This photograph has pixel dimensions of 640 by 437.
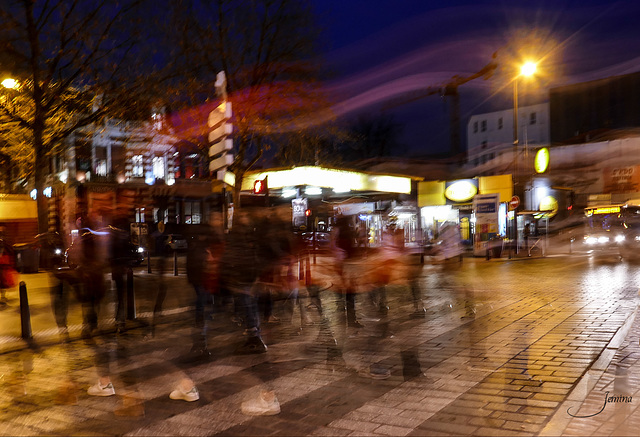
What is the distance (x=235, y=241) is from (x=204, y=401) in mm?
2413

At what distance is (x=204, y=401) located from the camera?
5.50 metres

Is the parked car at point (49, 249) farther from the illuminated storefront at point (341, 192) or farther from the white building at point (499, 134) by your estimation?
the white building at point (499, 134)

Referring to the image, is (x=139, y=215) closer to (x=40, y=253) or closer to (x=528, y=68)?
(x=40, y=253)

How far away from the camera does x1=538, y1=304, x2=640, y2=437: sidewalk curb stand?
14.6ft

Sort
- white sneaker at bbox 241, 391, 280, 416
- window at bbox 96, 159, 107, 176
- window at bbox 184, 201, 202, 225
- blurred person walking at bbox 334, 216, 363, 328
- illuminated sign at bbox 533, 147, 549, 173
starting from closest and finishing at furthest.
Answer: white sneaker at bbox 241, 391, 280, 416 < blurred person walking at bbox 334, 216, 363, 328 < illuminated sign at bbox 533, 147, 549, 173 < window at bbox 96, 159, 107, 176 < window at bbox 184, 201, 202, 225

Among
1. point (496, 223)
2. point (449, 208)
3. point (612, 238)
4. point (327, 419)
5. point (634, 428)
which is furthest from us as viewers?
point (449, 208)

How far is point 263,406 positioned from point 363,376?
146 cm

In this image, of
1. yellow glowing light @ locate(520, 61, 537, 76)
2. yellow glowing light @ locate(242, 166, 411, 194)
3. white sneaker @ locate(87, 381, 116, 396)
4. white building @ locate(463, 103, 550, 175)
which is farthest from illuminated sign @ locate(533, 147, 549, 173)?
white building @ locate(463, 103, 550, 175)

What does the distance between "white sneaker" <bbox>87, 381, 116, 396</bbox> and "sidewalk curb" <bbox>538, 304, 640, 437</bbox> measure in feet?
13.0

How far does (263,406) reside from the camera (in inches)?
201

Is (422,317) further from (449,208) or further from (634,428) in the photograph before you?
(449,208)

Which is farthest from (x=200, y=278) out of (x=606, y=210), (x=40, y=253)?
(x=606, y=210)

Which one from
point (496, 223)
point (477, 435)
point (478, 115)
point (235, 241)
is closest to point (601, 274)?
point (496, 223)

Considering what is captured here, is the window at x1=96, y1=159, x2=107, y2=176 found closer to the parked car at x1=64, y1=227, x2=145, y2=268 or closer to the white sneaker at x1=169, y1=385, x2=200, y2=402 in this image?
the parked car at x1=64, y1=227, x2=145, y2=268
